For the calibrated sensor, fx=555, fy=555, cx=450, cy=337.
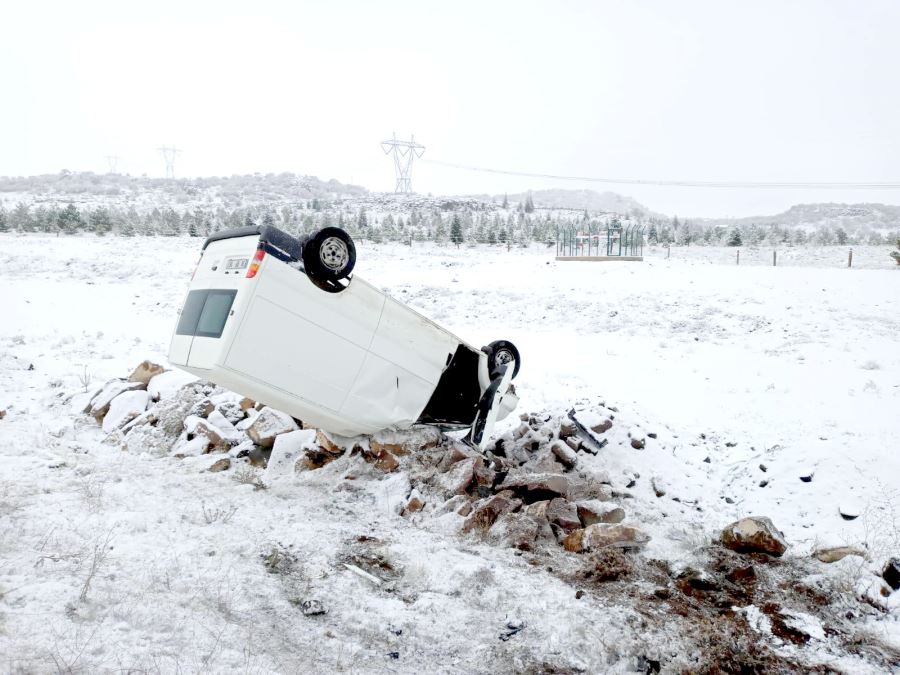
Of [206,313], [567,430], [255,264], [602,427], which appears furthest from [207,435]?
[602,427]

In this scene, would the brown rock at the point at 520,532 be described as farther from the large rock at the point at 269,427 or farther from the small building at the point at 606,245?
the small building at the point at 606,245

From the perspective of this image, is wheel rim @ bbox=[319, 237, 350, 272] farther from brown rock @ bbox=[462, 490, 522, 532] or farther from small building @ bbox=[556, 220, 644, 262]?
small building @ bbox=[556, 220, 644, 262]

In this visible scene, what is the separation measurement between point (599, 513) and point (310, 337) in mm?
3228

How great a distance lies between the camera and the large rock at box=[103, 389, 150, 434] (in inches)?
300

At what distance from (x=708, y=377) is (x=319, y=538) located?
9.04 meters

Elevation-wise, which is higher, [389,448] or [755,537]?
[389,448]

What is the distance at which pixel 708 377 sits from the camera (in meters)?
11.1

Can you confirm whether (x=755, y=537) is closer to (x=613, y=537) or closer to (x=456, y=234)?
(x=613, y=537)

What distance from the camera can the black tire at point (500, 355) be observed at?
23.2 feet

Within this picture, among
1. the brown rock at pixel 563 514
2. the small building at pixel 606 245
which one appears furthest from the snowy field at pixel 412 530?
the small building at pixel 606 245

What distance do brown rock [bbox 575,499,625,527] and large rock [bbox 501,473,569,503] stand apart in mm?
226

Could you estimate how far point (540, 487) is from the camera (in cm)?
545

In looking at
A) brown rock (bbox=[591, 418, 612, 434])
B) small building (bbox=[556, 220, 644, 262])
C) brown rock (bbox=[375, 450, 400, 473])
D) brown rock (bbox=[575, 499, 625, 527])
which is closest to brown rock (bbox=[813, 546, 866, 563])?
brown rock (bbox=[575, 499, 625, 527])

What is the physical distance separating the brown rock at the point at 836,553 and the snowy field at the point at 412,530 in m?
0.08
